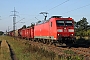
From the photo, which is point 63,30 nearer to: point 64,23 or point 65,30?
Result: point 65,30

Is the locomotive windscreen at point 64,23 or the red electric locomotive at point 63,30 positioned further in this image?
the locomotive windscreen at point 64,23

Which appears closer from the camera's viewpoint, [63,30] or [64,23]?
[63,30]

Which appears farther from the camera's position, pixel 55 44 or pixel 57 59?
pixel 55 44

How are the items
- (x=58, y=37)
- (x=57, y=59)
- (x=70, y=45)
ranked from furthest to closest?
(x=70, y=45) < (x=58, y=37) < (x=57, y=59)

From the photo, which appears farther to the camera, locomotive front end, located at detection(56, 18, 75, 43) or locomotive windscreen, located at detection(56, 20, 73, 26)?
locomotive windscreen, located at detection(56, 20, 73, 26)

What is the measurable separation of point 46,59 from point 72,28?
1383 cm

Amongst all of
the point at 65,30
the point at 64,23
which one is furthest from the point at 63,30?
the point at 64,23

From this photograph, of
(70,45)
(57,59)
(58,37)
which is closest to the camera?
(57,59)

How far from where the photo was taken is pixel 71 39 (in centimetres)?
2677

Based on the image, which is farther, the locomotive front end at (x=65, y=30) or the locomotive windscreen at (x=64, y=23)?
the locomotive windscreen at (x=64, y=23)

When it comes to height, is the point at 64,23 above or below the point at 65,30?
above

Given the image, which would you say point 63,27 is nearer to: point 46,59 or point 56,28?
point 56,28

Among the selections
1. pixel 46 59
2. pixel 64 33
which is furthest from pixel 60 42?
pixel 46 59

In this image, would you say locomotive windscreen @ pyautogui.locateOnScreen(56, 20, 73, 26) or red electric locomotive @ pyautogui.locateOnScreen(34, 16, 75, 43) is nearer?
red electric locomotive @ pyautogui.locateOnScreen(34, 16, 75, 43)
